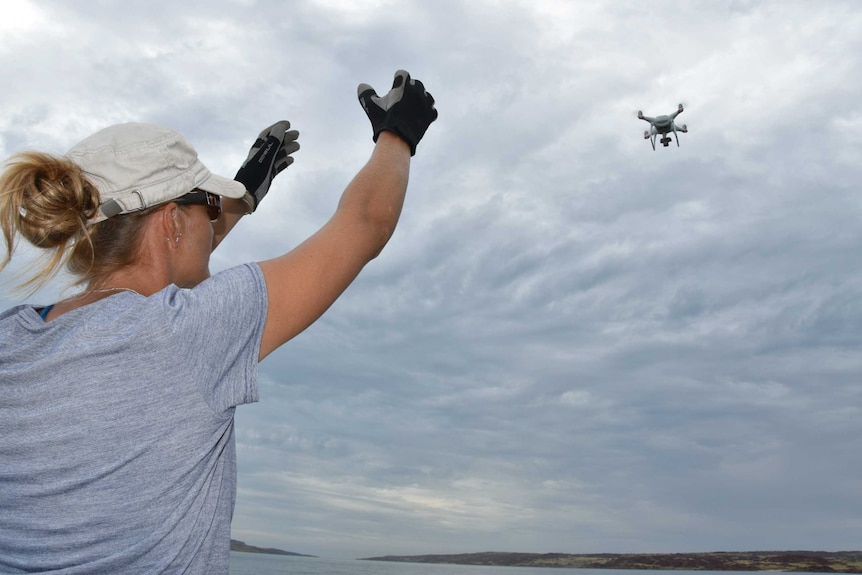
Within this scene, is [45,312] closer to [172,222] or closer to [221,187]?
[172,222]

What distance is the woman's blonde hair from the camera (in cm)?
203

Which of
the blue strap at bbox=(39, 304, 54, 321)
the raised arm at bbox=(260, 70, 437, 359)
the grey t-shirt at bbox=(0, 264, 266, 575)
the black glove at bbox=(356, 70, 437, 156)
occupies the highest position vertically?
the black glove at bbox=(356, 70, 437, 156)

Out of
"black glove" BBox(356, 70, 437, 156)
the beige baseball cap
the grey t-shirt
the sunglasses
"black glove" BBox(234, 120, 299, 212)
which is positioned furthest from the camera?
"black glove" BBox(234, 120, 299, 212)

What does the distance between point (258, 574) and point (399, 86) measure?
148356 mm

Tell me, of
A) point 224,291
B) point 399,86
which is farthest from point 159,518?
point 399,86

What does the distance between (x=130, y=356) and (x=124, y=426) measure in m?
0.18

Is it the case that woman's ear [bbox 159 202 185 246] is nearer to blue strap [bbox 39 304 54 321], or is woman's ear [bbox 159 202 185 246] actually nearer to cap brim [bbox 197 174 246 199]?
cap brim [bbox 197 174 246 199]

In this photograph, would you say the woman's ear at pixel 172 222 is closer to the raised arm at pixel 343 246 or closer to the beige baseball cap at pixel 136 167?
the beige baseball cap at pixel 136 167

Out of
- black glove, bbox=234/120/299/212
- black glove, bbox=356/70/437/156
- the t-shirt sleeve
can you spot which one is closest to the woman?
the t-shirt sleeve

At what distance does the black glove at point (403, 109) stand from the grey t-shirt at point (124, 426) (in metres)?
0.98

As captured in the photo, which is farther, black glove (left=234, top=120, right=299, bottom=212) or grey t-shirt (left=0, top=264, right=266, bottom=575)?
black glove (left=234, top=120, right=299, bottom=212)

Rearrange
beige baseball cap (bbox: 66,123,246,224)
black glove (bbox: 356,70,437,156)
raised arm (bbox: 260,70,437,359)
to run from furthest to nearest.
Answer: black glove (bbox: 356,70,437,156)
beige baseball cap (bbox: 66,123,246,224)
raised arm (bbox: 260,70,437,359)

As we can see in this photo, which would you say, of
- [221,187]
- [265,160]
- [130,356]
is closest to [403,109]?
[221,187]

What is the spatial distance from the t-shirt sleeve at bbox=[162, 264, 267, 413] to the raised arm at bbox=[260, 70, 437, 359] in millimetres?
52
